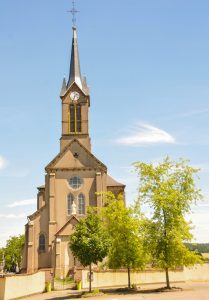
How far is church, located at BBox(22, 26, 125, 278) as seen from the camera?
44.9 m

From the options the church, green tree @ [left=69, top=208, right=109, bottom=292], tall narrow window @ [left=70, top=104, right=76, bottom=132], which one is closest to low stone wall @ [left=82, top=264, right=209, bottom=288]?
green tree @ [left=69, top=208, right=109, bottom=292]

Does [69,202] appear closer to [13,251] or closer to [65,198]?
[65,198]

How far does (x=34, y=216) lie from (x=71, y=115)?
15115mm

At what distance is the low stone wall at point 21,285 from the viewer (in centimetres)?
2438

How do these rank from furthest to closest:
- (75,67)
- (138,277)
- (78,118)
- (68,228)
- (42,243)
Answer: (75,67) → (78,118) → (42,243) → (68,228) → (138,277)

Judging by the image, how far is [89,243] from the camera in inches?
1090

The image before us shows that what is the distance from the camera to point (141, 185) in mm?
30516

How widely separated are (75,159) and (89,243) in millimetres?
22946

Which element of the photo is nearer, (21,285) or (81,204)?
(21,285)

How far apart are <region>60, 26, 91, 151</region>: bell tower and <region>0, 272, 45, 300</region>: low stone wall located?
22658mm

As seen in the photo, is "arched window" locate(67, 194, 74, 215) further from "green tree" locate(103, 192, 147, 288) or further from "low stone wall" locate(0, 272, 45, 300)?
"green tree" locate(103, 192, 147, 288)

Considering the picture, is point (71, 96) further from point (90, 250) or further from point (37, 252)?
point (90, 250)

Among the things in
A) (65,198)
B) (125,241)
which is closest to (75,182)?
(65,198)

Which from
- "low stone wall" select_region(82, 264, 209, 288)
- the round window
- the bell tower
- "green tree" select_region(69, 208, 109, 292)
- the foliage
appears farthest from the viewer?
the foliage
